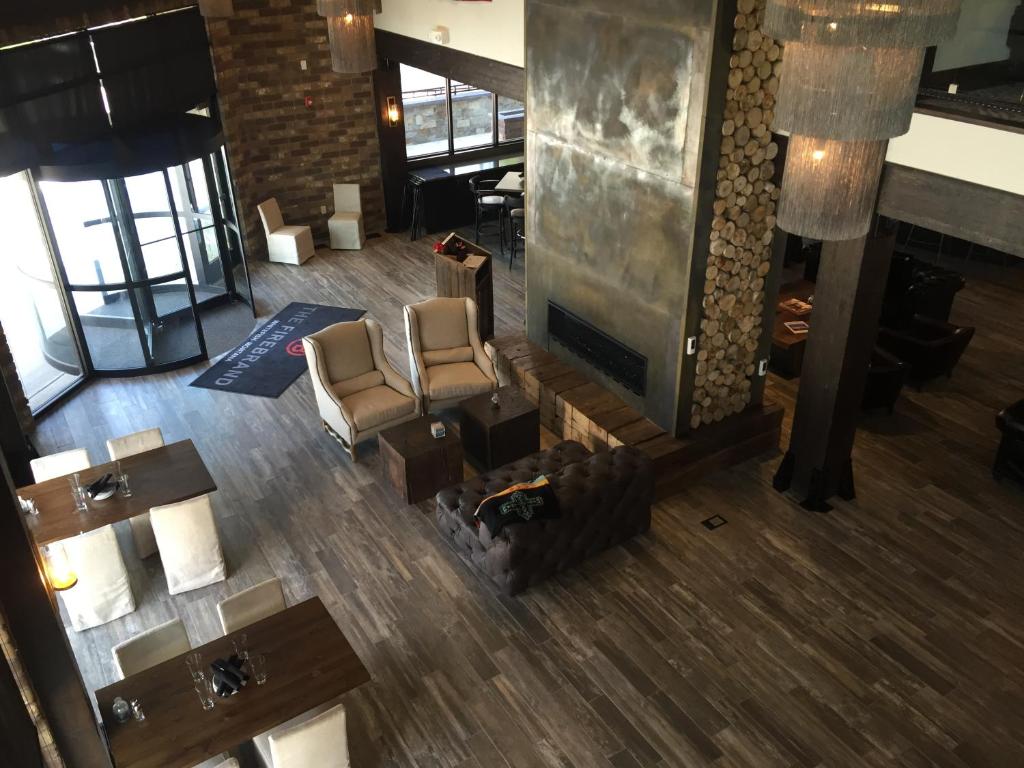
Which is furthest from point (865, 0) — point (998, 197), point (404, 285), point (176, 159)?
point (404, 285)

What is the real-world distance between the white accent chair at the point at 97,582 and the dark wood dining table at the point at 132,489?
0.12 meters

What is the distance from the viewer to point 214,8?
931 cm

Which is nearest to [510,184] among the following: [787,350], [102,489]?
[787,350]

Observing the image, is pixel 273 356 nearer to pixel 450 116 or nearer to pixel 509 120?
pixel 450 116

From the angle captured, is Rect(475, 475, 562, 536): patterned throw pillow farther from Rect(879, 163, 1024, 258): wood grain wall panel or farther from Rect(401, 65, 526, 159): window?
Rect(401, 65, 526, 159): window

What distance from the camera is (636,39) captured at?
634 cm

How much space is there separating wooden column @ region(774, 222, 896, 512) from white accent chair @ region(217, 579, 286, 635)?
13.5 feet

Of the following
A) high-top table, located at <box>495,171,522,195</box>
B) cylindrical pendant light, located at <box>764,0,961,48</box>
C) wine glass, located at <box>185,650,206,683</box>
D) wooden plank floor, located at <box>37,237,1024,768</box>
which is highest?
cylindrical pendant light, located at <box>764,0,961,48</box>

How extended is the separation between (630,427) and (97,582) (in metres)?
4.14

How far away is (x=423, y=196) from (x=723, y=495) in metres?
7.08

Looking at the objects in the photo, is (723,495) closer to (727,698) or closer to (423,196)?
(727,698)

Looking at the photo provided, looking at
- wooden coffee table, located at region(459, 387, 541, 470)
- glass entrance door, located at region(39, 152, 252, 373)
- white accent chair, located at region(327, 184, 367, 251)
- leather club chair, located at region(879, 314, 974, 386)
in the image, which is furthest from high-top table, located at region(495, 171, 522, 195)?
leather club chair, located at region(879, 314, 974, 386)

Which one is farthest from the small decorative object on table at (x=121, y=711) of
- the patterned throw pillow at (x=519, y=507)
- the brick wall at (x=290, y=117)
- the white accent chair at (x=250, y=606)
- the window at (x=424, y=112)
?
the window at (x=424, y=112)

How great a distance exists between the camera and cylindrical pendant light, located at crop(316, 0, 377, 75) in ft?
22.8
